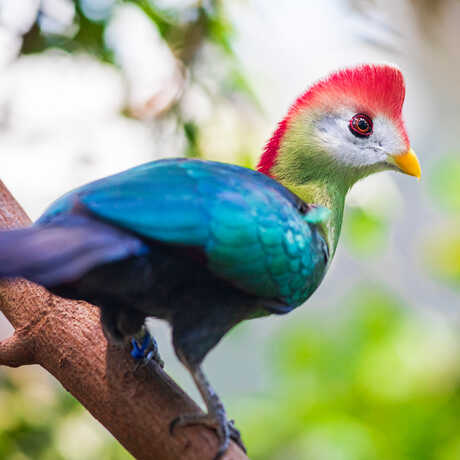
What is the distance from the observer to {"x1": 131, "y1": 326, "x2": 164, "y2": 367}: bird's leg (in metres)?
1.40

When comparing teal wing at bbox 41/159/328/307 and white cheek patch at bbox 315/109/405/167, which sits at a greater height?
white cheek patch at bbox 315/109/405/167

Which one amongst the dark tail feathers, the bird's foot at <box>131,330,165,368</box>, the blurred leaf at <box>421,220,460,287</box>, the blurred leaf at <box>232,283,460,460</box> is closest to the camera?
the dark tail feathers

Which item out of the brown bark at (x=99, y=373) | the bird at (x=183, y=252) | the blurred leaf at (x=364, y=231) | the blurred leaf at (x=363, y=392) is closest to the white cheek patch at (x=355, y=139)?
the bird at (x=183, y=252)

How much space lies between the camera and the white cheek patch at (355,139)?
1.63 m

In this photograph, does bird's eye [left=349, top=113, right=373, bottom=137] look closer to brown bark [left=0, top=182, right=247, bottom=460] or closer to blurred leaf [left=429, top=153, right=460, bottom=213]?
brown bark [left=0, top=182, right=247, bottom=460]

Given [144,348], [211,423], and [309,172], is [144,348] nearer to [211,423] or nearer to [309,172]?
[211,423]

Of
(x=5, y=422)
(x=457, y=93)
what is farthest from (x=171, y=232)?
(x=457, y=93)

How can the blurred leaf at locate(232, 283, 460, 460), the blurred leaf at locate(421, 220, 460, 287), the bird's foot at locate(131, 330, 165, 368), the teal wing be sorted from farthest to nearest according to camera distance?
the blurred leaf at locate(421, 220, 460, 287)
the blurred leaf at locate(232, 283, 460, 460)
the bird's foot at locate(131, 330, 165, 368)
the teal wing

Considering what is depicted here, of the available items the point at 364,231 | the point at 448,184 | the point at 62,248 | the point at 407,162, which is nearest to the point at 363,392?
the point at 364,231

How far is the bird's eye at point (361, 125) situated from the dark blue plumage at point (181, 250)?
419 mm

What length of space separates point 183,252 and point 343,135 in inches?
26.6

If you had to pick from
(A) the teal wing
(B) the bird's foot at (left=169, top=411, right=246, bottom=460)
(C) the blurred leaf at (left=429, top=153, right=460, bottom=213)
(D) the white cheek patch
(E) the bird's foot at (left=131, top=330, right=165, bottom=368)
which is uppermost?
(D) the white cheek patch

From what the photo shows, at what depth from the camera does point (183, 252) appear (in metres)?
1.16

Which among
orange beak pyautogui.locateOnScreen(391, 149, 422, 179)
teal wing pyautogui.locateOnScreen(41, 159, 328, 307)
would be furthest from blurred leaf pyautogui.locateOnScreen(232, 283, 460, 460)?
teal wing pyautogui.locateOnScreen(41, 159, 328, 307)
